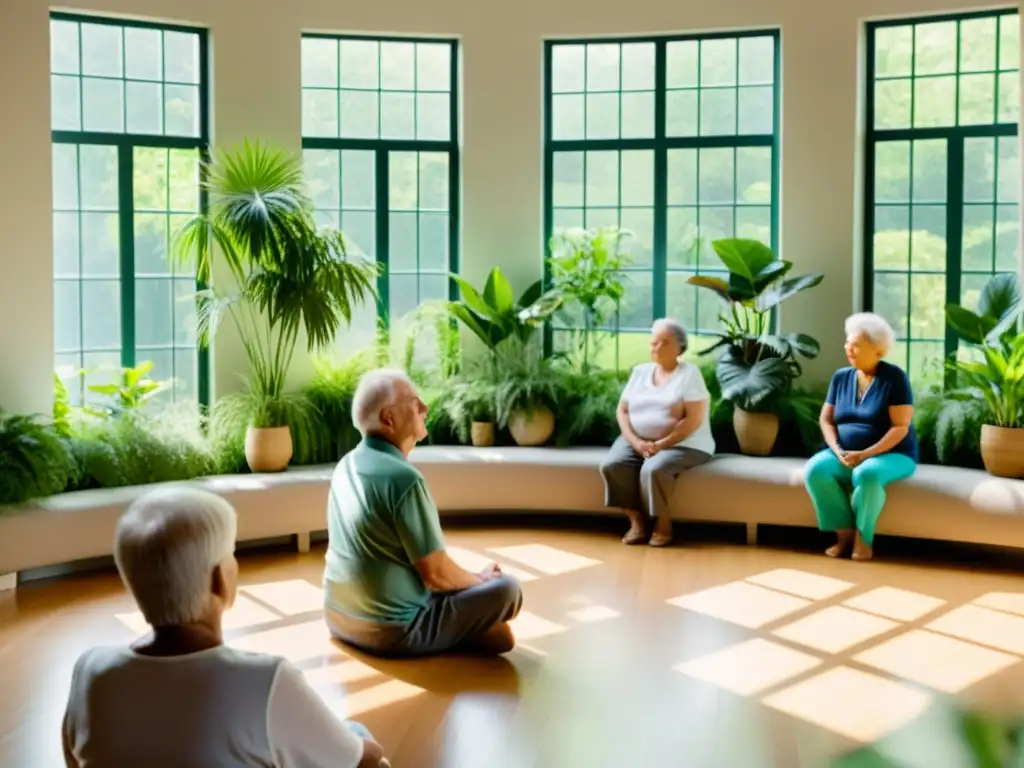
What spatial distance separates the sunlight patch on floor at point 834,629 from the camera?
5352 millimetres

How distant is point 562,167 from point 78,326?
3.38 metres

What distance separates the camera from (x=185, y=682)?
7.25 ft

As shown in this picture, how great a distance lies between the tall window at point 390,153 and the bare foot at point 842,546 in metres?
3.18

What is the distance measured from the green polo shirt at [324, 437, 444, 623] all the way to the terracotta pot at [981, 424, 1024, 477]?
3.50 meters

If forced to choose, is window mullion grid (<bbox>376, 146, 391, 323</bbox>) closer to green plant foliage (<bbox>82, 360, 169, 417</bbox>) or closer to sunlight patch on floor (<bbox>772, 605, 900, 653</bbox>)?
green plant foliage (<bbox>82, 360, 169, 417</bbox>)

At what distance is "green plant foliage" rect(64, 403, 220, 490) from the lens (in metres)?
6.97

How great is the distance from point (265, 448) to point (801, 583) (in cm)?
312

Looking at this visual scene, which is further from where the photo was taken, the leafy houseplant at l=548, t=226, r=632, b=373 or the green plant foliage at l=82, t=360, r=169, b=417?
the leafy houseplant at l=548, t=226, r=632, b=373

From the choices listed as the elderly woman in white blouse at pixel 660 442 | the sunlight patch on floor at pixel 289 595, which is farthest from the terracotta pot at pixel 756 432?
the sunlight patch on floor at pixel 289 595

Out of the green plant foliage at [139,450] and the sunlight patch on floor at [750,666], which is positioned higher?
the green plant foliage at [139,450]

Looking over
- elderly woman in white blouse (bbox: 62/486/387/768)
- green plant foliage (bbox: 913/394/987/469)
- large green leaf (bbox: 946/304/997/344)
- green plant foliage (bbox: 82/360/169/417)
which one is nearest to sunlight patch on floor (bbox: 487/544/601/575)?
green plant foliage (bbox: 913/394/987/469)

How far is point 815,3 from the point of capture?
8.16m

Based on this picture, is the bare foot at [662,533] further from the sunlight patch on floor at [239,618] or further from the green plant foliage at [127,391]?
the green plant foliage at [127,391]

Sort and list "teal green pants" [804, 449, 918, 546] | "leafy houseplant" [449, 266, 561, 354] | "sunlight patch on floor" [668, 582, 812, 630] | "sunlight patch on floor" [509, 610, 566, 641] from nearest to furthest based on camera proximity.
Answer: "sunlight patch on floor" [509, 610, 566, 641]
"sunlight patch on floor" [668, 582, 812, 630]
"teal green pants" [804, 449, 918, 546]
"leafy houseplant" [449, 266, 561, 354]
